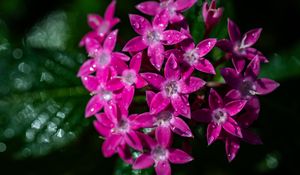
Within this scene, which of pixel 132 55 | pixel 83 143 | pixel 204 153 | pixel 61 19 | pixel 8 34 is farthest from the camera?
pixel 61 19

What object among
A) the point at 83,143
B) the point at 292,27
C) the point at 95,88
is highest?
the point at 95,88

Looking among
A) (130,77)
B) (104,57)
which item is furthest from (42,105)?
(130,77)

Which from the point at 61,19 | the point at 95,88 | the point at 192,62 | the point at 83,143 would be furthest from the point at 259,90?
the point at 61,19

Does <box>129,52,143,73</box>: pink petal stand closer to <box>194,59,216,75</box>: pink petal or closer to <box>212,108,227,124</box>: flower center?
<box>194,59,216,75</box>: pink petal

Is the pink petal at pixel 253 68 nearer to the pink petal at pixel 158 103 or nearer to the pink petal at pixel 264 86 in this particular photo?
the pink petal at pixel 264 86

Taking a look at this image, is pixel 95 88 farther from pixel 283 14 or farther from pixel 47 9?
pixel 283 14

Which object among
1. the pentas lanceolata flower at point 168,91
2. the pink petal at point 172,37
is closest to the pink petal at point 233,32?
the pentas lanceolata flower at point 168,91

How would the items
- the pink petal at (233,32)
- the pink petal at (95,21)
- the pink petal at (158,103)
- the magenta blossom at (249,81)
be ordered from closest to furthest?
the pink petal at (158,103) < the magenta blossom at (249,81) < the pink petal at (233,32) < the pink petal at (95,21)

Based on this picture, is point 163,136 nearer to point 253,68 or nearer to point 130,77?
point 130,77
